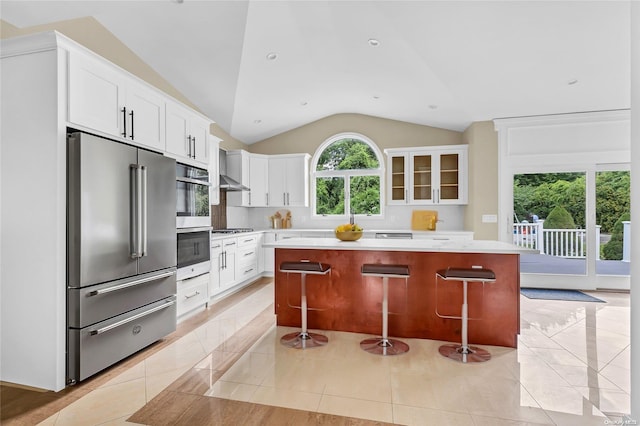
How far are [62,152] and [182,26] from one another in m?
1.84

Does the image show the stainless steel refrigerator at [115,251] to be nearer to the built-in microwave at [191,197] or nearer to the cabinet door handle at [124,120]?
the cabinet door handle at [124,120]

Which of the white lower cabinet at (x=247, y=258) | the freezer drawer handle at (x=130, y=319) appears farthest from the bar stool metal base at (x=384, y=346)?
the white lower cabinet at (x=247, y=258)

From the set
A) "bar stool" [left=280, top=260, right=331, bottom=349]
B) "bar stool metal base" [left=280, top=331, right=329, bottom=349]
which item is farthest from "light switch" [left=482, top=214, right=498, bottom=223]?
"bar stool metal base" [left=280, top=331, right=329, bottom=349]

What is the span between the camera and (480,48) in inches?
140

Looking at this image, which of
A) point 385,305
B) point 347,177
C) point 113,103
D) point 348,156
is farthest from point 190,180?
point 348,156

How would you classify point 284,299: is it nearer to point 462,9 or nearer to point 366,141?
point 462,9

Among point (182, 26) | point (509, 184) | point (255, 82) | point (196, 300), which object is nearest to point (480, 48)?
Answer: point (509, 184)

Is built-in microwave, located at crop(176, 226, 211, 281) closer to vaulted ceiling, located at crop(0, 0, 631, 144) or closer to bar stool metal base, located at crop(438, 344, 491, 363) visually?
vaulted ceiling, located at crop(0, 0, 631, 144)

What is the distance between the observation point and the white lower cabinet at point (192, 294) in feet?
11.7

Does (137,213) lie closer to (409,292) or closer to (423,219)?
(409,292)

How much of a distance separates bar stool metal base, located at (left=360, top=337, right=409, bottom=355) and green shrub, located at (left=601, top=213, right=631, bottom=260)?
4.07 m

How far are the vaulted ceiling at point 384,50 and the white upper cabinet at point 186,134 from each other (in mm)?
722

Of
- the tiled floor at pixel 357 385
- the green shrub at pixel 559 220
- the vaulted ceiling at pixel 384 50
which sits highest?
the vaulted ceiling at pixel 384 50

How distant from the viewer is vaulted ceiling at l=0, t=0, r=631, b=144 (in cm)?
306
